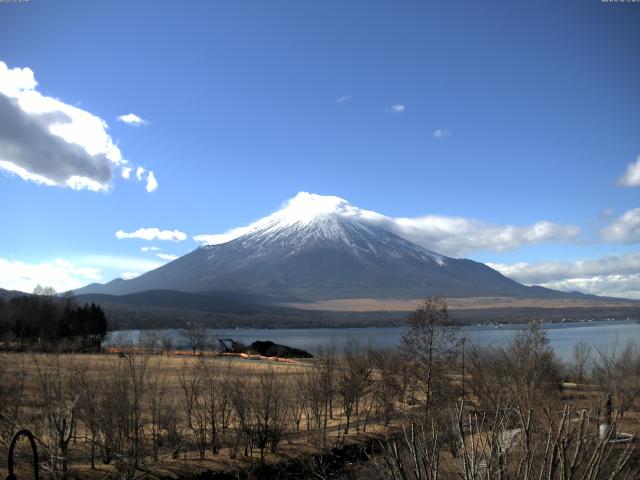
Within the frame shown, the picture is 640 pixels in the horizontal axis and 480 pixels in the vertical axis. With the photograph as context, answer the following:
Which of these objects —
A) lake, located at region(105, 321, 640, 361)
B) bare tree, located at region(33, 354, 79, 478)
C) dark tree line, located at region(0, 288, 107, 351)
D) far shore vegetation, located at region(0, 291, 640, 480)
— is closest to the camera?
bare tree, located at region(33, 354, 79, 478)

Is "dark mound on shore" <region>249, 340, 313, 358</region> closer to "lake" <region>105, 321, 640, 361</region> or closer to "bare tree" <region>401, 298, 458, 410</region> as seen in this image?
Answer: "lake" <region>105, 321, 640, 361</region>

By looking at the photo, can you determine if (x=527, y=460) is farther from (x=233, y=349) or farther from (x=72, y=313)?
(x=72, y=313)

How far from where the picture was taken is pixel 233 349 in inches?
3378

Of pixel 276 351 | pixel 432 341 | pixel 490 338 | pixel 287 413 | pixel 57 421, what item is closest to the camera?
pixel 57 421

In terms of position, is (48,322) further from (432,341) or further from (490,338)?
(432,341)

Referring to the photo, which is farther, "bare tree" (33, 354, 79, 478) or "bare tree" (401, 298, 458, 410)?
"bare tree" (401, 298, 458, 410)

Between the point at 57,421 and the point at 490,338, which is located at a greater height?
the point at 57,421

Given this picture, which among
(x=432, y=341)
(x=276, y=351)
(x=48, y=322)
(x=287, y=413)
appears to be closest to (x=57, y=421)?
(x=287, y=413)

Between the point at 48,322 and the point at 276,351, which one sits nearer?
the point at 276,351

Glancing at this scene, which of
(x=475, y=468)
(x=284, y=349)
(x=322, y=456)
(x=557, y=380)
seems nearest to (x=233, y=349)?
(x=284, y=349)

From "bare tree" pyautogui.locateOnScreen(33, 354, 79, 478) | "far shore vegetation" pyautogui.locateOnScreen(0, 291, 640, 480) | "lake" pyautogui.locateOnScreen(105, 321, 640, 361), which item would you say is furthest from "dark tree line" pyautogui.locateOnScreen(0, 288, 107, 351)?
"bare tree" pyautogui.locateOnScreen(33, 354, 79, 478)

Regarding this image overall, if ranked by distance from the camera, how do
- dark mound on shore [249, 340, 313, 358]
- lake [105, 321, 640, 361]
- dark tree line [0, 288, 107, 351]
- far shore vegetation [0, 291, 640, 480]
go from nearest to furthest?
far shore vegetation [0, 291, 640, 480] → lake [105, 321, 640, 361] → dark mound on shore [249, 340, 313, 358] → dark tree line [0, 288, 107, 351]

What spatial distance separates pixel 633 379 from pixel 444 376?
40.2 ft

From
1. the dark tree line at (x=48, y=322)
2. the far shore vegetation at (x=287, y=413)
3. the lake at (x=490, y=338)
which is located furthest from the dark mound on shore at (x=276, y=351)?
the far shore vegetation at (x=287, y=413)
